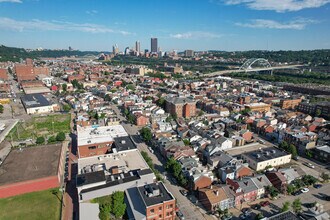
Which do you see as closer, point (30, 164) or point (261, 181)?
point (261, 181)

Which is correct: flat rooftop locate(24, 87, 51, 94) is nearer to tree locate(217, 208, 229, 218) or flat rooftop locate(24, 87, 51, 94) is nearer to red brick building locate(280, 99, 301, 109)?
red brick building locate(280, 99, 301, 109)

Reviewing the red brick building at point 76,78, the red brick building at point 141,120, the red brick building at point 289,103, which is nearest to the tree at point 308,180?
the red brick building at point 141,120

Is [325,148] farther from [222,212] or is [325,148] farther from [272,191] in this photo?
[222,212]

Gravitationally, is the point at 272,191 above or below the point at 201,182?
below

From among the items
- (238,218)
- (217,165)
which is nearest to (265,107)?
(217,165)

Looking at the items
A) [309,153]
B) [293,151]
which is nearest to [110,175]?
[293,151]

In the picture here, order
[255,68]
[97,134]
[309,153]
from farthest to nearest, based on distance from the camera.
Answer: [255,68]
[97,134]
[309,153]
